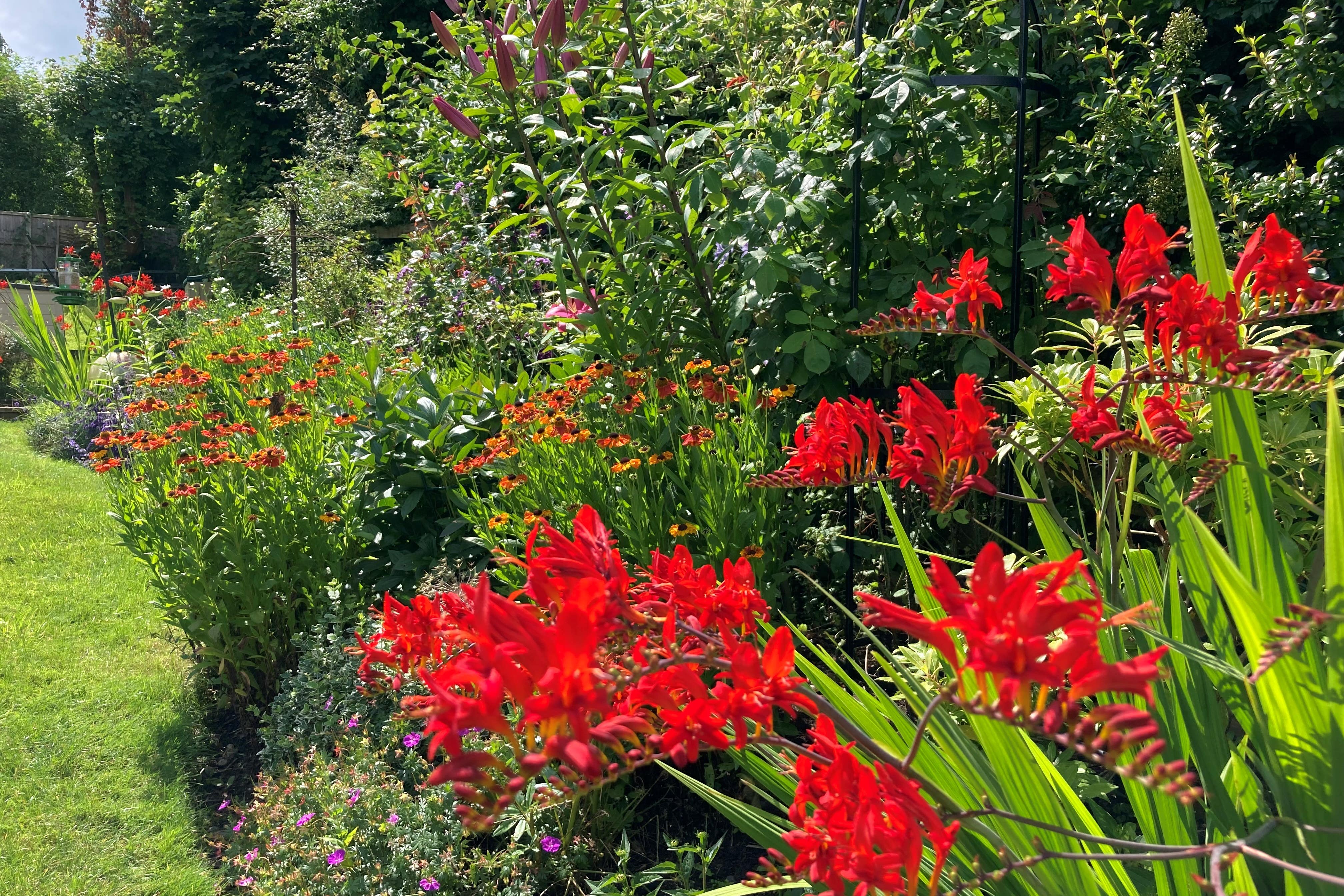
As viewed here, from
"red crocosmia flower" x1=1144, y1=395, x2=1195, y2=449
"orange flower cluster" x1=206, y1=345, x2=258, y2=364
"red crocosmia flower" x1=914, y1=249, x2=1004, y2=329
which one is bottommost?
"red crocosmia flower" x1=1144, y1=395, x2=1195, y2=449

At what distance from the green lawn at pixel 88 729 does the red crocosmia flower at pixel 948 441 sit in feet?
7.23

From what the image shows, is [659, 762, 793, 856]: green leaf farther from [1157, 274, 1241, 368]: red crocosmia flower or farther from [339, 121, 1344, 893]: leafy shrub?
[1157, 274, 1241, 368]: red crocosmia flower

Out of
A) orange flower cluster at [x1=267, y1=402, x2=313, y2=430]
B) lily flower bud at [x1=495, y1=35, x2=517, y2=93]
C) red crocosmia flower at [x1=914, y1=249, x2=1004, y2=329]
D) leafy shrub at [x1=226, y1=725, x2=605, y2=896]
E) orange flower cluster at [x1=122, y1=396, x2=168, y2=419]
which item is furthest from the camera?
orange flower cluster at [x1=122, y1=396, x2=168, y2=419]

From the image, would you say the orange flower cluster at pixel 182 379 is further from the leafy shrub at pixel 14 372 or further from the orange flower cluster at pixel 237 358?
the leafy shrub at pixel 14 372

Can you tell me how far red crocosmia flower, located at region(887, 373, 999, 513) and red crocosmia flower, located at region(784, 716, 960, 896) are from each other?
434mm

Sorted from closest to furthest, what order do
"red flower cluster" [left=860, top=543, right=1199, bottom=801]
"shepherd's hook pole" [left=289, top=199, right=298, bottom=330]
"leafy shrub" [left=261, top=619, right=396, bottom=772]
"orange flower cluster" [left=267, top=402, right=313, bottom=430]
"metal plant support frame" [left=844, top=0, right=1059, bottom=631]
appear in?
"red flower cluster" [left=860, top=543, right=1199, bottom=801] < "metal plant support frame" [left=844, top=0, right=1059, bottom=631] < "leafy shrub" [left=261, top=619, right=396, bottom=772] < "orange flower cluster" [left=267, top=402, right=313, bottom=430] < "shepherd's hook pole" [left=289, top=199, right=298, bottom=330]

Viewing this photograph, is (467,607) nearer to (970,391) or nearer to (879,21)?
(970,391)

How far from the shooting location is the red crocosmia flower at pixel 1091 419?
1.15m

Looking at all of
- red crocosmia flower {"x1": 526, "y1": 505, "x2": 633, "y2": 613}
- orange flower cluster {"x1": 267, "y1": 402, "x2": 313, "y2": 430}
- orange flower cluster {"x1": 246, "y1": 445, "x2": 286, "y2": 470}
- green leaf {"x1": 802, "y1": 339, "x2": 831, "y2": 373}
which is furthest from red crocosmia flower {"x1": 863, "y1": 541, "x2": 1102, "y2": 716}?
orange flower cluster {"x1": 267, "y1": 402, "x2": 313, "y2": 430}

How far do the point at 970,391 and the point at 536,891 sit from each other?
4.75 feet

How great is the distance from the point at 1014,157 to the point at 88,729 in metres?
3.65

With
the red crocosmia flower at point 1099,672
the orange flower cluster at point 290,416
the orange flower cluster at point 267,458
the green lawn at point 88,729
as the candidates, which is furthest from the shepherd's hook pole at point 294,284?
the red crocosmia flower at point 1099,672

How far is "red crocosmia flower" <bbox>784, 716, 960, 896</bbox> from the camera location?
2.27 feet

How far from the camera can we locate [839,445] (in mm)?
1247
